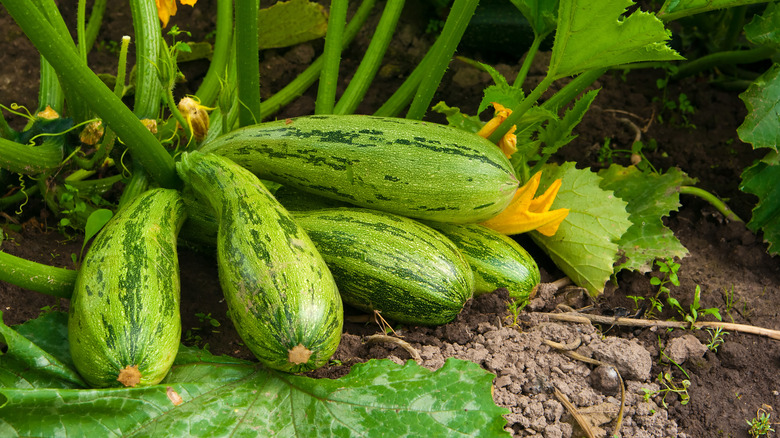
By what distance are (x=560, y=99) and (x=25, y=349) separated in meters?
1.89

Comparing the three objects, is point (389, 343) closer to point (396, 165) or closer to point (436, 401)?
point (436, 401)

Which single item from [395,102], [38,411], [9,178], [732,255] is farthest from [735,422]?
[9,178]

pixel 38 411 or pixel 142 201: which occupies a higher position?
pixel 142 201

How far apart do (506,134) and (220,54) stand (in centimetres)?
129

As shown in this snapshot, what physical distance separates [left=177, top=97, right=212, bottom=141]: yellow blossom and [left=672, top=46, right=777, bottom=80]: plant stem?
2203 millimetres

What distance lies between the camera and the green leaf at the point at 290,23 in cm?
333

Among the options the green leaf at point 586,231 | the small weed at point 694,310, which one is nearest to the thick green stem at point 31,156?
the green leaf at point 586,231

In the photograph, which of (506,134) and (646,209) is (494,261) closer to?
(506,134)

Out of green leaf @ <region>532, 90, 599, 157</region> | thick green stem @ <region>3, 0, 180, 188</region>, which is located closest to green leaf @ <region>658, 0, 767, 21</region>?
green leaf @ <region>532, 90, 599, 157</region>

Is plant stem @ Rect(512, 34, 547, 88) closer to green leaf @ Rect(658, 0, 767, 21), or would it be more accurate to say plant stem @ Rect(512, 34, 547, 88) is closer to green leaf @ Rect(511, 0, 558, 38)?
green leaf @ Rect(511, 0, 558, 38)

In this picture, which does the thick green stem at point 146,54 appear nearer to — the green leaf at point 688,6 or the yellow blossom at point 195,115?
the yellow blossom at point 195,115

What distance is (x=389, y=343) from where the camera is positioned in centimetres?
215

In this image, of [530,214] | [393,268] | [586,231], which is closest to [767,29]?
[586,231]

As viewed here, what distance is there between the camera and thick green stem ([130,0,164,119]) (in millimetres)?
2543
